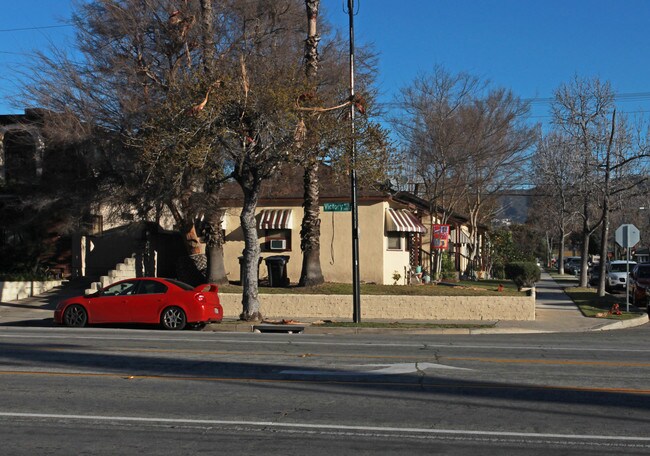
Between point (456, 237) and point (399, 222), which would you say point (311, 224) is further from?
point (456, 237)

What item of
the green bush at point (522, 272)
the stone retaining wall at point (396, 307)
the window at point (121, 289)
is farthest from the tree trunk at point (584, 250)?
the window at point (121, 289)

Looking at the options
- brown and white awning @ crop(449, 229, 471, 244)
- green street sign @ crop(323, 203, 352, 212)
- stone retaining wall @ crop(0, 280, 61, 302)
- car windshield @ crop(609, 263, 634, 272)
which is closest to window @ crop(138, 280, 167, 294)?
green street sign @ crop(323, 203, 352, 212)

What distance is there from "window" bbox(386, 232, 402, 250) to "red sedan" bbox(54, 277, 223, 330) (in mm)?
11222

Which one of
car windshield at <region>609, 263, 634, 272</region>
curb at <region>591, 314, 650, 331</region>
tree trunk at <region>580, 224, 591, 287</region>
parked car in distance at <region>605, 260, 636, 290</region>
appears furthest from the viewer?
car windshield at <region>609, 263, 634, 272</region>

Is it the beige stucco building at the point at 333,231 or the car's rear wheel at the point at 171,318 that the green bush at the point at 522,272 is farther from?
the car's rear wheel at the point at 171,318

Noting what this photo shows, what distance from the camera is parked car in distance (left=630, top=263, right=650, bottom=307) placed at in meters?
29.1

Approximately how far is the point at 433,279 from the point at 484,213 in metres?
23.4

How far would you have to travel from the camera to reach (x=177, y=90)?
19.8 m

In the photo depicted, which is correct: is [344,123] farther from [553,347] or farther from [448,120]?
[448,120]

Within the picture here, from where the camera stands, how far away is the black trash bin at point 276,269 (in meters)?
27.6

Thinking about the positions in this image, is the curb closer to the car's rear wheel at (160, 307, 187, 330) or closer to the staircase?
the car's rear wheel at (160, 307, 187, 330)

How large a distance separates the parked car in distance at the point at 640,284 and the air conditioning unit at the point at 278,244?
1410 centimetres

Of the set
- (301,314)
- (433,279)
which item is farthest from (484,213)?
(301,314)

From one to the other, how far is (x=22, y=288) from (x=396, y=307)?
45.3 feet
